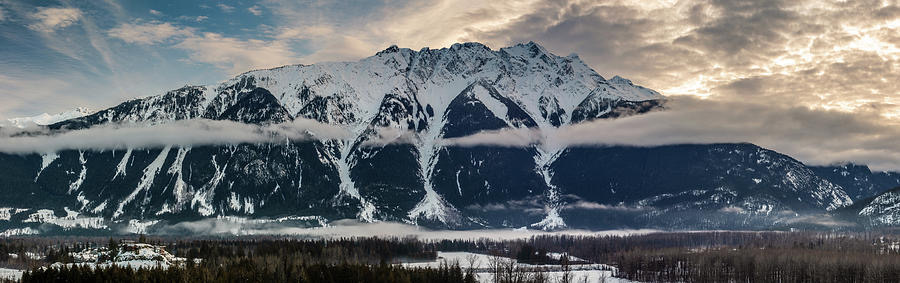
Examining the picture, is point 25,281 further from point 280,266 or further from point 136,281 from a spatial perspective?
point 280,266

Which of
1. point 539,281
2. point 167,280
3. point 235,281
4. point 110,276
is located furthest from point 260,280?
point 539,281

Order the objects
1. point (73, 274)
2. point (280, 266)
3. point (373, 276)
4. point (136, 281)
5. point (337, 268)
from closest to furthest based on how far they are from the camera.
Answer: point (136, 281)
point (73, 274)
point (373, 276)
point (337, 268)
point (280, 266)

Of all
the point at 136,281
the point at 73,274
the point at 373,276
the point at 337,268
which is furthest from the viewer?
the point at 337,268

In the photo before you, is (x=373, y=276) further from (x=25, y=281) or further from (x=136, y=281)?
(x=25, y=281)

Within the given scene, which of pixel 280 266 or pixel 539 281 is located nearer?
pixel 539 281

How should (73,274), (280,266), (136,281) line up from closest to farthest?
1. (136,281)
2. (73,274)
3. (280,266)

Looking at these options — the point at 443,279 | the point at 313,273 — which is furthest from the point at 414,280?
the point at 313,273

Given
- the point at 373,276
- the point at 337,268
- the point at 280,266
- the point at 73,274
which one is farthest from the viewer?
the point at 280,266

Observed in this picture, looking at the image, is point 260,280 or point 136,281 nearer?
point 136,281

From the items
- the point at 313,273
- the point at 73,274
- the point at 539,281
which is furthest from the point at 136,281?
the point at 539,281
